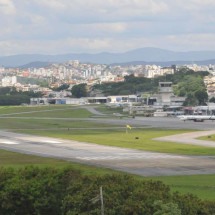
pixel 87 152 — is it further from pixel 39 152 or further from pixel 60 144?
pixel 60 144

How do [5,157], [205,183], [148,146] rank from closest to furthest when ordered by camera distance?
[205,183] < [5,157] < [148,146]

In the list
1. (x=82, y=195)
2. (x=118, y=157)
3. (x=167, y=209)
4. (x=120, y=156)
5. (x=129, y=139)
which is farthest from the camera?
(x=129, y=139)

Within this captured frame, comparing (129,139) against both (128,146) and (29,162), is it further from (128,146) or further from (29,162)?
(29,162)

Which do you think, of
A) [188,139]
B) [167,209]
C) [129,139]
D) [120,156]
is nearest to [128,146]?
[129,139]

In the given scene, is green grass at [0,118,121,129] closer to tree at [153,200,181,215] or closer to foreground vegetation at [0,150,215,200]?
foreground vegetation at [0,150,215,200]

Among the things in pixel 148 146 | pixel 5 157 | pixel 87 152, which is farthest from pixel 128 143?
pixel 5 157

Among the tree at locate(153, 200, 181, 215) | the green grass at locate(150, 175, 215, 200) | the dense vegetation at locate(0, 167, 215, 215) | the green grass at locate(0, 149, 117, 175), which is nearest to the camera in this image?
the tree at locate(153, 200, 181, 215)

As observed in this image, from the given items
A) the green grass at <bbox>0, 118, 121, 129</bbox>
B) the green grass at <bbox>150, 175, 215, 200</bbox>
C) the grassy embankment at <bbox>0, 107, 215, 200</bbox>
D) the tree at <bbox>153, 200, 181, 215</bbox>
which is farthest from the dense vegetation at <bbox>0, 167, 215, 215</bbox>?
the green grass at <bbox>0, 118, 121, 129</bbox>
